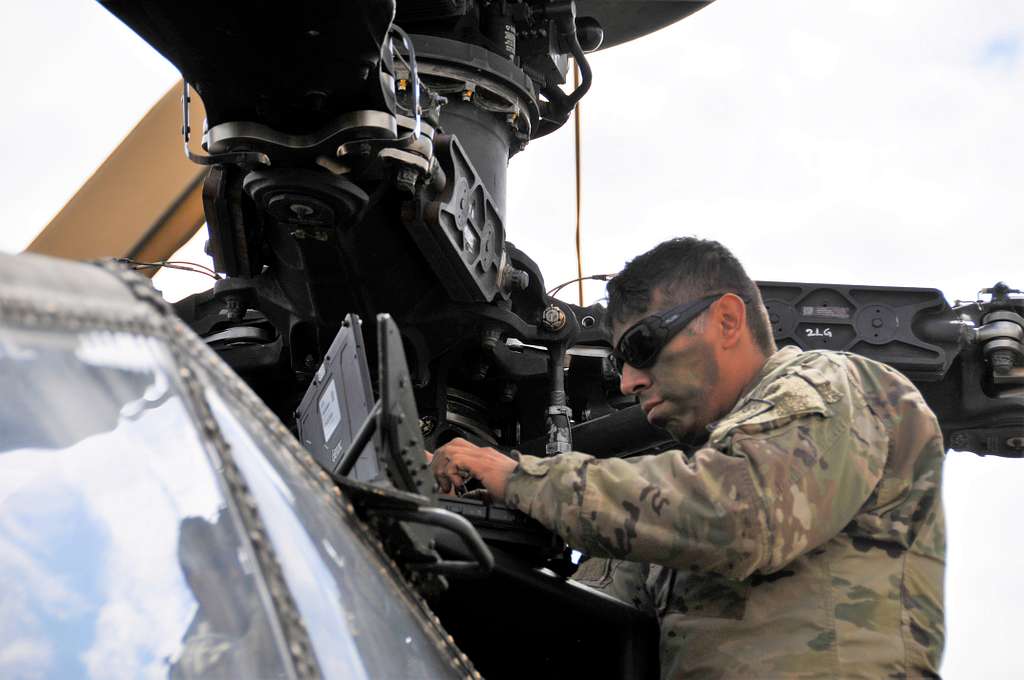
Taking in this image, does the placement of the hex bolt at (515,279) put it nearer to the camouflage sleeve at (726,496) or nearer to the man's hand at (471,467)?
the man's hand at (471,467)

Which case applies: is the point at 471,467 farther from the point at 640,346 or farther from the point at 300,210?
the point at 300,210

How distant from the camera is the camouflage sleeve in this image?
298 centimetres

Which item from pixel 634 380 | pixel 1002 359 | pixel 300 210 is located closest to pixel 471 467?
pixel 634 380

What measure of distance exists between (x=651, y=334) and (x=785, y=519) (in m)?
0.77

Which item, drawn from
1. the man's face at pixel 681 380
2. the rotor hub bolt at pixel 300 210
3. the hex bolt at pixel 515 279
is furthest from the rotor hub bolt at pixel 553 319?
the man's face at pixel 681 380

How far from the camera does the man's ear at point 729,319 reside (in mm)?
3668

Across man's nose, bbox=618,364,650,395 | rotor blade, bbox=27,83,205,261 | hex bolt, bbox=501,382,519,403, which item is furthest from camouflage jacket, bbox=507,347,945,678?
rotor blade, bbox=27,83,205,261

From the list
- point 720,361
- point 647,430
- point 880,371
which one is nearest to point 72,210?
point 647,430

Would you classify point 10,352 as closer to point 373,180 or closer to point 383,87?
point 383,87

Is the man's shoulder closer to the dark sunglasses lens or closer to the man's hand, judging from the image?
the dark sunglasses lens

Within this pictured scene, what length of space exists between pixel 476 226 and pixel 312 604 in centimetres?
284

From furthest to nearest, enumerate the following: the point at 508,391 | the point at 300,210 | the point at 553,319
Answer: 1. the point at 508,391
2. the point at 553,319
3. the point at 300,210

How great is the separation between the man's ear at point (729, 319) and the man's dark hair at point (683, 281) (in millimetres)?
47

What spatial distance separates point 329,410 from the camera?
321cm
